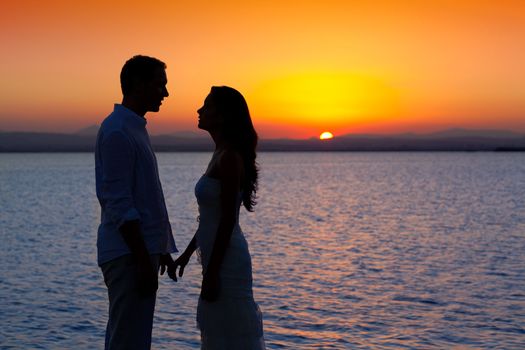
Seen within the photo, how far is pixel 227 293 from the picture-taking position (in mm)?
4750

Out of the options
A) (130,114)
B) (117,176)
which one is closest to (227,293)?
(117,176)

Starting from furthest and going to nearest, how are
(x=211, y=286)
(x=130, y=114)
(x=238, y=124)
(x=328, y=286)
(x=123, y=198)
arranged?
(x=328, y=286), (x=211, y=286), (x=238, y=124), (x=130, y=114), (x=123, y=198)

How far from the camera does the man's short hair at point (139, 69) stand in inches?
172

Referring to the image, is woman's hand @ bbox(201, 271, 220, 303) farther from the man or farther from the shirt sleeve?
the shirt sleeve

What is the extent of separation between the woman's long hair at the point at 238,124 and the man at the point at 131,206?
1.08 ft

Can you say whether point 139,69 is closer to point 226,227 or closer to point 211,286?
point 226,227

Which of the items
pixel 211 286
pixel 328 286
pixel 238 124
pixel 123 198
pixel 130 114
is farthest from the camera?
pixel 328 286

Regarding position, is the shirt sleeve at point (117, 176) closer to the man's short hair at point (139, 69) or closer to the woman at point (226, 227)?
the man's short hair at point (139, 69)

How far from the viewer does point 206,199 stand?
466cm

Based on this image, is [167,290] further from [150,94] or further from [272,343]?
[150,94]

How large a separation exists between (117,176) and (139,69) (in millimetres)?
607

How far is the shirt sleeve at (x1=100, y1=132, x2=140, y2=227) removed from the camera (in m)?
4.30

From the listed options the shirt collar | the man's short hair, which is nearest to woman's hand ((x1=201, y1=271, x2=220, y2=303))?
the shirt collar

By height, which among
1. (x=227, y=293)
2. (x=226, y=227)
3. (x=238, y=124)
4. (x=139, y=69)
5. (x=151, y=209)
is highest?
(x=139, y=69)
